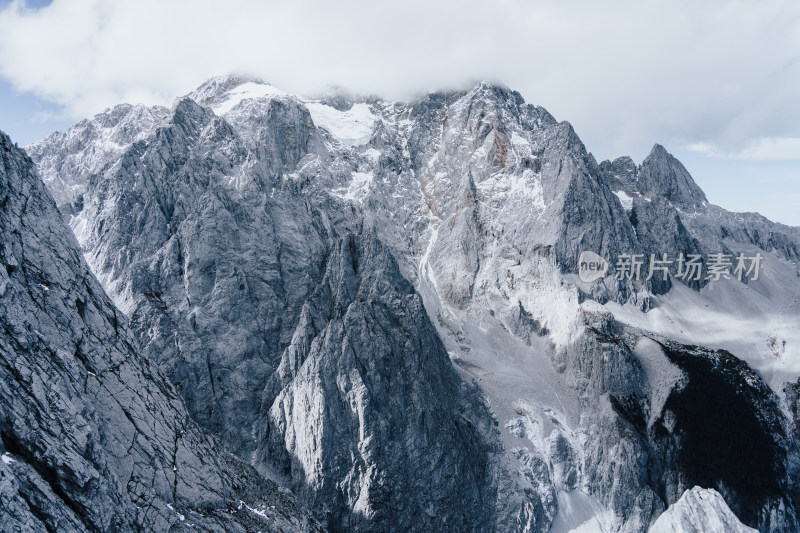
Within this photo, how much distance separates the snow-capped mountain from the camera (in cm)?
9362

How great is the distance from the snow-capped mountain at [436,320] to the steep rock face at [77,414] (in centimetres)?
4385

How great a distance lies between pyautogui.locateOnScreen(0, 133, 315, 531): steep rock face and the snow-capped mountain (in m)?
43.9

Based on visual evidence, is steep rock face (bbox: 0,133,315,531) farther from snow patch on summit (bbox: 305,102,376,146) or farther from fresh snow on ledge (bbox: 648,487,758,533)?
snow patch on summit (bbox: 305,102,376,146)

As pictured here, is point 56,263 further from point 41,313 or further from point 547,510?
point 547,510

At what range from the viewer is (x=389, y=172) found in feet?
559

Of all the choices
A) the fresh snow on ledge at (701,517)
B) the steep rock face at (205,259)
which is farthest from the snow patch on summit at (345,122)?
the fresh snow on ledge at (701,517)

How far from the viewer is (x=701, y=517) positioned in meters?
66.8

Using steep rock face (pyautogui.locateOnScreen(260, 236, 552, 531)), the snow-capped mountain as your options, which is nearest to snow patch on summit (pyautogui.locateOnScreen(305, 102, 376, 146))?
the snow-capped mountain

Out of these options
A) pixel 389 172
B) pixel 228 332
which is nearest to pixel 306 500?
pixel 228 332

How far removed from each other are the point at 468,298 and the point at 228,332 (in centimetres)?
6471
